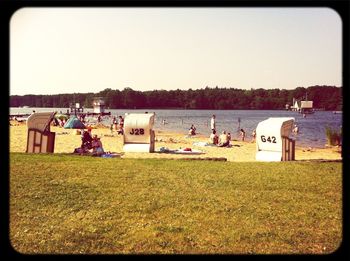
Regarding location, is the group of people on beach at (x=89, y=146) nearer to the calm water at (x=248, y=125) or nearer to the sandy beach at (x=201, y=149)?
the sandy beach at (x=201, y=149)

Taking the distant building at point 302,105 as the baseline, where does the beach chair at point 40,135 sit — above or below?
below

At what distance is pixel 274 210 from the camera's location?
7422 millimetres

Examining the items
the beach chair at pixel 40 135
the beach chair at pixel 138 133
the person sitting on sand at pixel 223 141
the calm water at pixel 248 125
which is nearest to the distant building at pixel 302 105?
the calm water at pixel 248 125

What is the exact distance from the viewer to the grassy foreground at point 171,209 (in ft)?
19.0

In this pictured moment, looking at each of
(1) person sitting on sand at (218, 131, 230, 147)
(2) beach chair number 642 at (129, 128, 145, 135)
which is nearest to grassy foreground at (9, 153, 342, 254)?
(2) beach chair number 642 at (129, 128, 145, 135)

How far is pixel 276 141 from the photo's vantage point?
15859 millimetres

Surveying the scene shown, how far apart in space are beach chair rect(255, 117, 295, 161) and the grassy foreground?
3942 mm

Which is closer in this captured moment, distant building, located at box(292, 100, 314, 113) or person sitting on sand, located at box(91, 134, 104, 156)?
person sitting on sand, located at box(91, 134, 104, 156)

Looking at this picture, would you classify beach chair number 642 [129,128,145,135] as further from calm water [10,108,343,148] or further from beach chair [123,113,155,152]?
calm water [10,108,343,148]

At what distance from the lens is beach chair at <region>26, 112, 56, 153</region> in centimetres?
1582

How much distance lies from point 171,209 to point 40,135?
33.7ft

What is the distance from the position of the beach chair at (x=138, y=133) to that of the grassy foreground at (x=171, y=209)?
727cm
